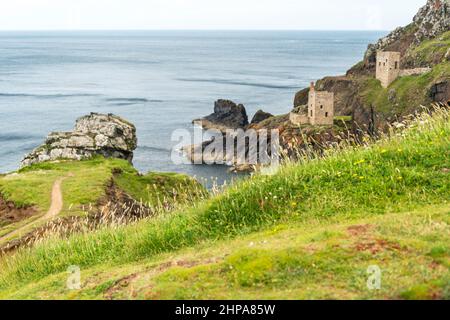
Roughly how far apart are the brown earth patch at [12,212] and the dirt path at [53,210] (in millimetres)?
1226

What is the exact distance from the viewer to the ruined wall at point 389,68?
9369cm

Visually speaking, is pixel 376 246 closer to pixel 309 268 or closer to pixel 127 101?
pixel 309 268

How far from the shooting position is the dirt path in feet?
88.9

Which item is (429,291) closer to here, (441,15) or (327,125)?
(327,125)

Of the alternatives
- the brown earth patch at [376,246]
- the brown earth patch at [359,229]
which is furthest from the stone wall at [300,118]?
the brown earth patch at [376,246]

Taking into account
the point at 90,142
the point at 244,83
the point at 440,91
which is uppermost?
the point at 440,91

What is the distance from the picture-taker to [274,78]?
184125mm

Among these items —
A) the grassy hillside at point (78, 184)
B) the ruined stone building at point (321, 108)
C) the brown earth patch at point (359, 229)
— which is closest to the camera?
the brown earth patch at point (359, 229)

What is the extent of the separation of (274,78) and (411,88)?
99028mm

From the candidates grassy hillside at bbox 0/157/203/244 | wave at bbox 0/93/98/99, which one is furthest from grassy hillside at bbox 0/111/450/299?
wave at bbox 0/93/98/99

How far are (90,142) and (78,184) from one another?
16035 mm

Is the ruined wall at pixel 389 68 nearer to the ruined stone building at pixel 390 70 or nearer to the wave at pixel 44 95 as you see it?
the ruined stone building at pixel 390 70

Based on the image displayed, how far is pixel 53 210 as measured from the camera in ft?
105

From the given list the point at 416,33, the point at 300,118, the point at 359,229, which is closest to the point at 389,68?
the point at 300,118
